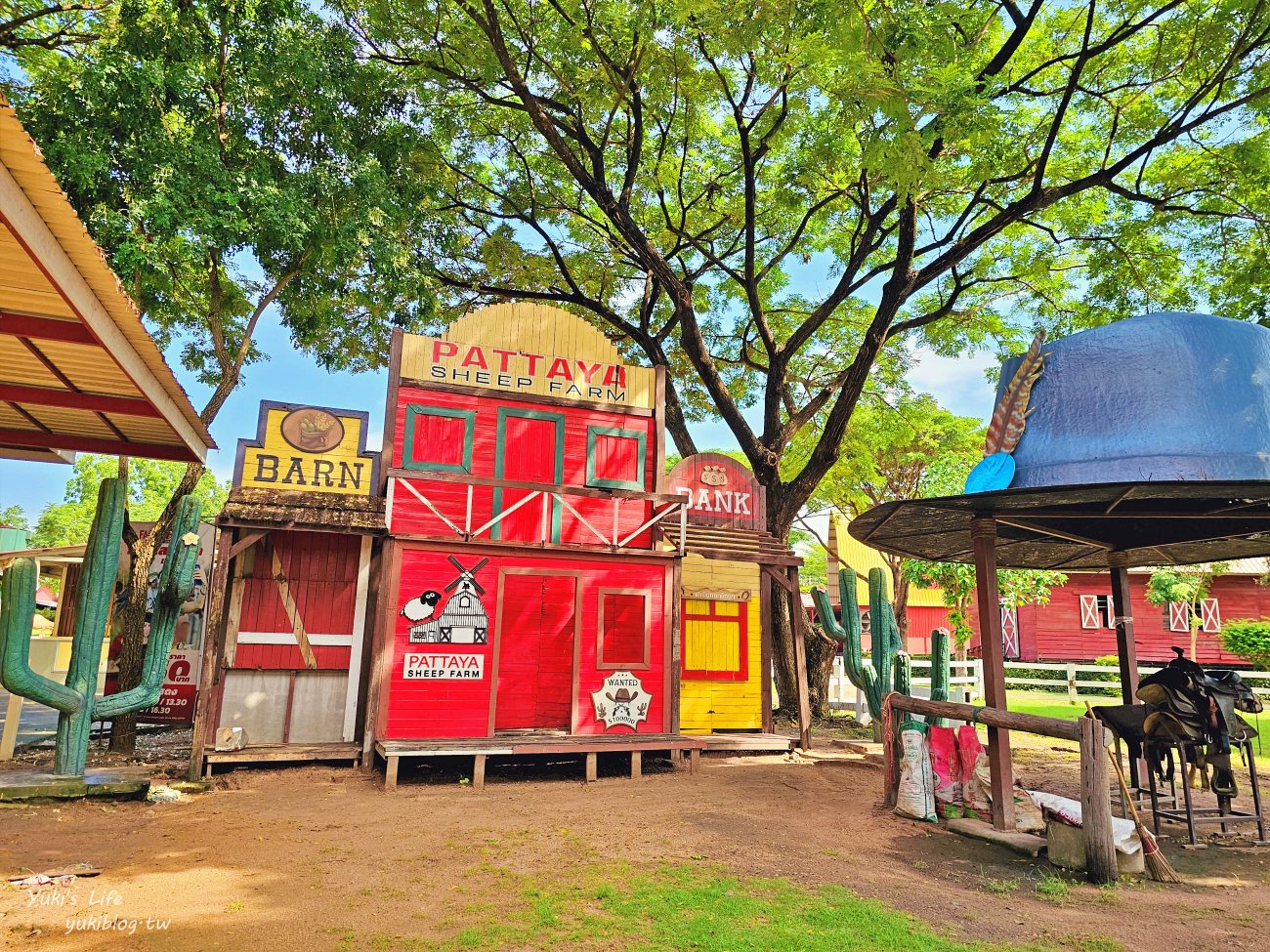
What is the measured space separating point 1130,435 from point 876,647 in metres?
6.25

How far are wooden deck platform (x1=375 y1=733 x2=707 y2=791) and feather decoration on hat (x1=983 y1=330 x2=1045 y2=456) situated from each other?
19.7 ft

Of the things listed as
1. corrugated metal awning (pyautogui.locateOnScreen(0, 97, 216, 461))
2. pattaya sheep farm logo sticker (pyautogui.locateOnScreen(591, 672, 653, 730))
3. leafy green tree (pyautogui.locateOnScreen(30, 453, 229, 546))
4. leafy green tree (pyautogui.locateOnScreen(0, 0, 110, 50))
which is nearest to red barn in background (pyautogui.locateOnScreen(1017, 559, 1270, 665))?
pattaya sheep farm logo sticker (pyautogui.locateOnScreen(591, 672, 653, 730))

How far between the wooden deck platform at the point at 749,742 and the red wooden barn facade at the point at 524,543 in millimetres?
1309

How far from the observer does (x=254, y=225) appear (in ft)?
42.0

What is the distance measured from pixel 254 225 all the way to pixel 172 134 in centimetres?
175

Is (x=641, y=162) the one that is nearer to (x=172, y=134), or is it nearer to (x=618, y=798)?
(x=172, y=134)

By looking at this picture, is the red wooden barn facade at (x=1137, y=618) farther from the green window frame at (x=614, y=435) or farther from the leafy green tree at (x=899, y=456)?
the green window frame at (x=614, y=435)

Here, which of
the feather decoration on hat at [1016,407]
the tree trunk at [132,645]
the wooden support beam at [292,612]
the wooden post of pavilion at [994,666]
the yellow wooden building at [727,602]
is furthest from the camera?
the yellow wooden building at [727,602]

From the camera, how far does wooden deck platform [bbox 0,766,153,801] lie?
8211 mm

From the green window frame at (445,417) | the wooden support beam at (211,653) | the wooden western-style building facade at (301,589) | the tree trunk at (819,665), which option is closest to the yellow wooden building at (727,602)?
the green window frame at (445,417)

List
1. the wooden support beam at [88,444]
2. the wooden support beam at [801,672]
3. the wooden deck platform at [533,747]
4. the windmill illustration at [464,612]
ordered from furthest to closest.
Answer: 1. the wooden support beam at [801,672]
2. the windmill illustration at [464,612]
3. the wooden deck platform at [533,747]
4. the wooden support beam at [88,444]

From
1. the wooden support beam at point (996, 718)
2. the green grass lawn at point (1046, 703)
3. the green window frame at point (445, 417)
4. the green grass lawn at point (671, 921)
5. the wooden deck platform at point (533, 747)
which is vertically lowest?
the green grass lawn at point (671, 921)

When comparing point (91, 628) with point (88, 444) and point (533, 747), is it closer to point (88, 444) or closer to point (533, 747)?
point (88, 444)

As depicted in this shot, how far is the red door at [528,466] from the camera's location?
12203 millimetres
